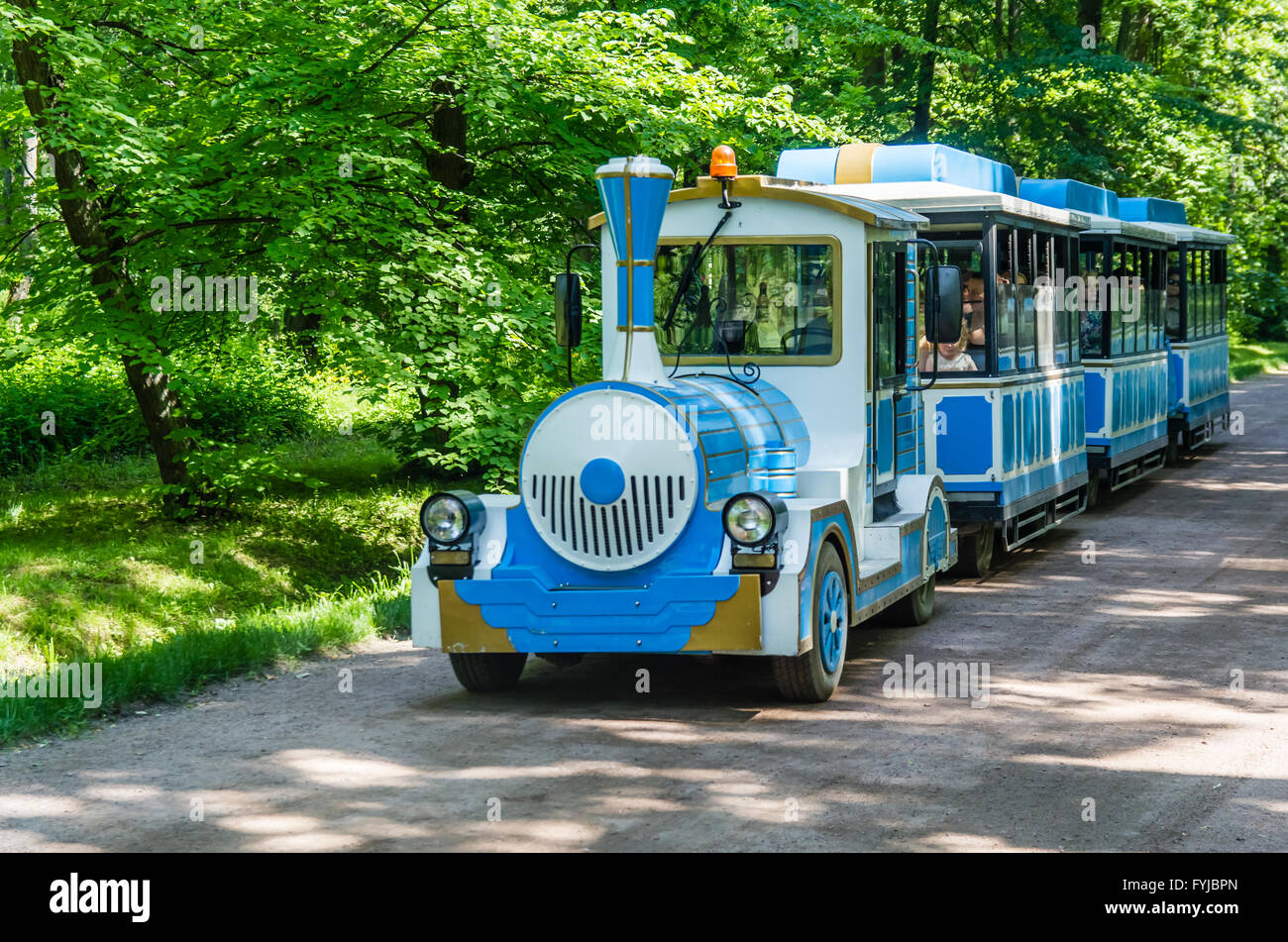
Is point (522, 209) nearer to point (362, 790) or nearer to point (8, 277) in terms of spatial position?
point (8, 277)

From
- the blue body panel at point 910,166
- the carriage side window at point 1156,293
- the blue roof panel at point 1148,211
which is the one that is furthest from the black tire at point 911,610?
the blue roof panel at point 1148,211

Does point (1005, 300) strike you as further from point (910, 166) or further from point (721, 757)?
point (721, 757)

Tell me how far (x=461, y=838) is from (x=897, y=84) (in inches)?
869

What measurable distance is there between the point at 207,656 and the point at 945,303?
4.96 meters

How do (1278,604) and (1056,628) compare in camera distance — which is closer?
(1056,628)

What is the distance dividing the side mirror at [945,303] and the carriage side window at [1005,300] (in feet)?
9.96

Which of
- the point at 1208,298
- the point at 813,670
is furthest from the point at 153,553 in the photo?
the point at 1208,298

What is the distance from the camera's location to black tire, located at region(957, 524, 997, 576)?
12.6 m

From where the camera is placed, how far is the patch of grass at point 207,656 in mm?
7750

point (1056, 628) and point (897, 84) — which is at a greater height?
point (897, 84)

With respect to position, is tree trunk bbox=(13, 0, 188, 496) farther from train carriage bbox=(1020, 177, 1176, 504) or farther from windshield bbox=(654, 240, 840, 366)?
train carriage bbox=(1020, 177, 1176, 504)

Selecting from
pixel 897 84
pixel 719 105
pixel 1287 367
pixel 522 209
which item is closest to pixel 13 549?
pixel 522 209

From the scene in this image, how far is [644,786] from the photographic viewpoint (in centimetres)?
647

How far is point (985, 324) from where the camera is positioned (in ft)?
40.5
